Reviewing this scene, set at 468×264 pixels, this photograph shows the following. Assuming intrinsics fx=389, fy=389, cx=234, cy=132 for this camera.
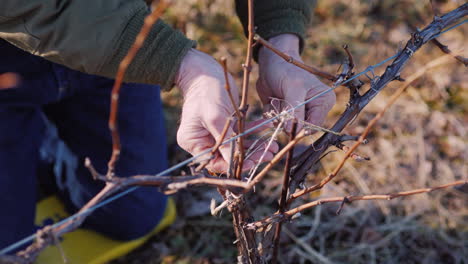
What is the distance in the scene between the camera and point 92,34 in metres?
0.98

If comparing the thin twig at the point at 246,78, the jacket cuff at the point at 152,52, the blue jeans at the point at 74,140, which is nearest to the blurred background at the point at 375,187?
the blue jeans at the point at 74,140

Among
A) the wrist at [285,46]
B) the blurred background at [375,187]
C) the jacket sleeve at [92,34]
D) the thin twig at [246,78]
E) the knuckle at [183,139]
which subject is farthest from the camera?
the blurred background at [375,187]

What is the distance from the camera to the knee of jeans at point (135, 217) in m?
1.88

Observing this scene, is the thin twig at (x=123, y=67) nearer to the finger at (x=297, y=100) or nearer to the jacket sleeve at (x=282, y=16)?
the finger at (x=297, y=100)

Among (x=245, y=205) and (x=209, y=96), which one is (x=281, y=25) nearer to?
(x=209, y=96)

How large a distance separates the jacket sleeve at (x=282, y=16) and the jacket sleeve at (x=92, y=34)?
425 millimetres

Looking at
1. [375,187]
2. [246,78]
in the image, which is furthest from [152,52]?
[375,187]

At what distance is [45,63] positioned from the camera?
137 cm

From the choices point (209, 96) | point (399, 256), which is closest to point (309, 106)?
point (209, 96)

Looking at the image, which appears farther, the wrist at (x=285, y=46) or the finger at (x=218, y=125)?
the wrist at (x=285, y=46)

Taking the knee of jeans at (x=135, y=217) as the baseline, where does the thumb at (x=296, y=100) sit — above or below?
above

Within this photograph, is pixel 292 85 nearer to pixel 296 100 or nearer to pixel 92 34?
pixel 296 100

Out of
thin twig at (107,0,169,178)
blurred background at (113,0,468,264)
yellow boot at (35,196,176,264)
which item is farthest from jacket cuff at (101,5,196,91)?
yellow boot at (35,196,176,264)

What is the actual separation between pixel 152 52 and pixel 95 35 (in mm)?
146
